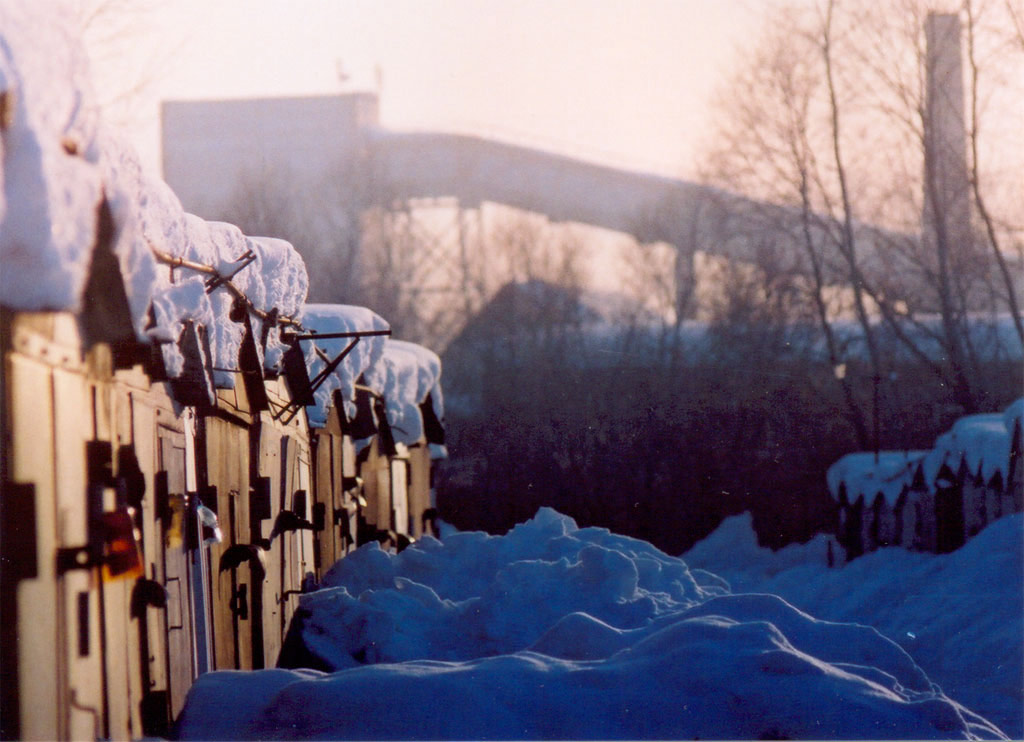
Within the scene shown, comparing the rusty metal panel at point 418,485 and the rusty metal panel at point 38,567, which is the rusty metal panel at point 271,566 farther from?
the rusty metal panel at point 418,485

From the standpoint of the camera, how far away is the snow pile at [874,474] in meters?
20.5

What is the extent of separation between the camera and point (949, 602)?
15.0 meters

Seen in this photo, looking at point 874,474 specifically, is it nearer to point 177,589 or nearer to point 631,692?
point 631,692

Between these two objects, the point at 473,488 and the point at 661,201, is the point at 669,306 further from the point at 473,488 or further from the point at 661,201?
the point at 473,488

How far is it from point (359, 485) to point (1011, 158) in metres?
16.2

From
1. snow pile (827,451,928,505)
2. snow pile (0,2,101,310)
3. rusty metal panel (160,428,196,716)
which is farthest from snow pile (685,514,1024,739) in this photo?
snow pile (0,2,101,310)

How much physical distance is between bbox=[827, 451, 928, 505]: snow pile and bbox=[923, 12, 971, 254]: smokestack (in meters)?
6.37

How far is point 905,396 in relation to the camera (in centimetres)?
2825

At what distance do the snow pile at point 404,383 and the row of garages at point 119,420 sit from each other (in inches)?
237

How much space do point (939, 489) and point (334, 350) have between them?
1021 cm

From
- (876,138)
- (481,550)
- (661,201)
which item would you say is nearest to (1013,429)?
(481,550)

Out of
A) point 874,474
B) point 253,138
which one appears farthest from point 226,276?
point 253,138

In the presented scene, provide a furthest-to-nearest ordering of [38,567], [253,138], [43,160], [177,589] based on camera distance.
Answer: [253,138]
[177,589]
[38,567]
[43,160]

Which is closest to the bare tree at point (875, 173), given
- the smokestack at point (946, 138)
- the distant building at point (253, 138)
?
the smokestack at point (946, 138)
